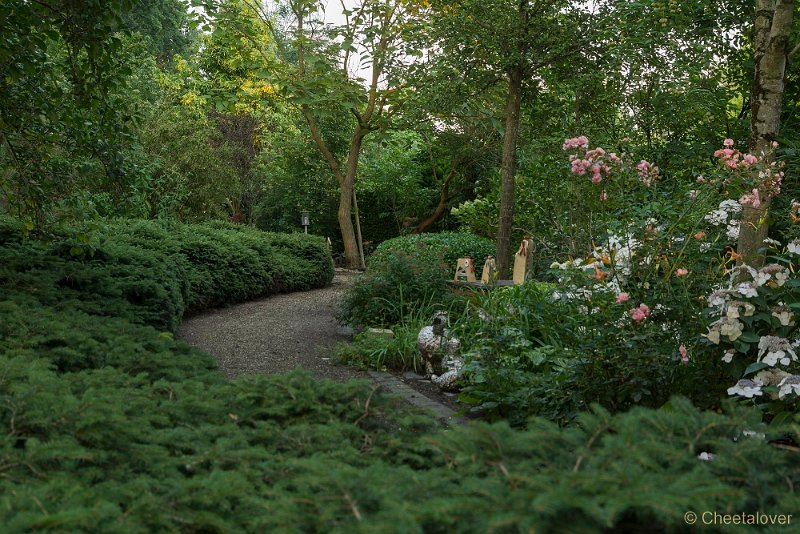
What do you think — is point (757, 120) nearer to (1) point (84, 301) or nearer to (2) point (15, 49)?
(1) point (84, 301)

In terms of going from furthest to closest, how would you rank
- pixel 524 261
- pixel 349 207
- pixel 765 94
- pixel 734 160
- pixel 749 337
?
1. pixel 349 207
2. pixel 524 261
3. pixel 765 94
4. pixel 734 160
5. pixel 749 337

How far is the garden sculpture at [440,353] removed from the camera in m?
5.46

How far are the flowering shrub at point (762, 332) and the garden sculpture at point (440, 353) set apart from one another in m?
2.41

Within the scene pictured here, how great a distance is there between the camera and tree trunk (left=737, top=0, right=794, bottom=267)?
3.68 m

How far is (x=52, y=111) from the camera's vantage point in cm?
561

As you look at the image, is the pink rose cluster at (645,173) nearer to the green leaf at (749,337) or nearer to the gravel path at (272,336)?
the green leaf at (749,337)

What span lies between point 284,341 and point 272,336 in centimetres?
30

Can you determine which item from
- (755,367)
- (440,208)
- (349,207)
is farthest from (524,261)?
(440,208)

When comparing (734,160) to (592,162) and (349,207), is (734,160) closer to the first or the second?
(592,162)

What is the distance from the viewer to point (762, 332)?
325 centimetres

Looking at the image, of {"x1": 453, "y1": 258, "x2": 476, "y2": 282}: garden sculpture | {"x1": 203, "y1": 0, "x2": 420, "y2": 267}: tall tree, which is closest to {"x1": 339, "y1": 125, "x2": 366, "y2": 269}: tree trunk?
{"x1": 203, "y1": 0, "x2": 420, "y2": 267}: tall tree

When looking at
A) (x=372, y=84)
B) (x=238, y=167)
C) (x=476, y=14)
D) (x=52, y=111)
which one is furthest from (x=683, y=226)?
(x=238, y=167)

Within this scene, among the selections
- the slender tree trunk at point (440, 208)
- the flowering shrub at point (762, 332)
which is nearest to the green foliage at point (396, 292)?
the flowering shrub at point (762, 332)

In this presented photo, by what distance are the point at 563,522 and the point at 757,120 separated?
332 centimetres
